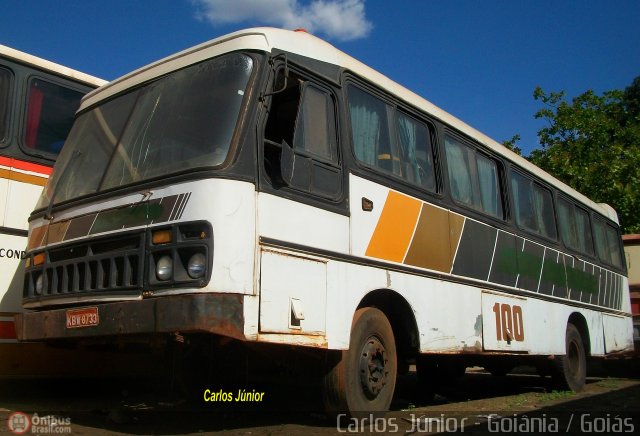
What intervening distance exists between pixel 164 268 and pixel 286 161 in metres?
1.12

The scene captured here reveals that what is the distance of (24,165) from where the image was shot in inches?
255

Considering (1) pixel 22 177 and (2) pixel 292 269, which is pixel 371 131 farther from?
(1) pixel 22 177

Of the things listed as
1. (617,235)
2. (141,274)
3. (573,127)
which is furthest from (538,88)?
(141,274)

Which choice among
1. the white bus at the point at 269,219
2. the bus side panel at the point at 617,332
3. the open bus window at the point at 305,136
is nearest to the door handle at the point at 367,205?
the white bus at the point at 269,219

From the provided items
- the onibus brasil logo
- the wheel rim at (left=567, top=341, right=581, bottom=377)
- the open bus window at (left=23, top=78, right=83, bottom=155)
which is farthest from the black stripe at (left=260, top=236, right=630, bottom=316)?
the open bus window at (left=23, top=78, right=83, bottom=155)

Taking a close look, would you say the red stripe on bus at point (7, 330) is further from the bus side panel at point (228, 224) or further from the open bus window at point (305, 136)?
the open bus window at point (305, 136)

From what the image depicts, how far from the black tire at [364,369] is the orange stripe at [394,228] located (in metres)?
0.52

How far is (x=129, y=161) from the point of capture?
16.5 ft

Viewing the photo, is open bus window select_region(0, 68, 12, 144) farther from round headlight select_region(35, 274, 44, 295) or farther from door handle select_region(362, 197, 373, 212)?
door handle select_region(362, 197, 373, 212)

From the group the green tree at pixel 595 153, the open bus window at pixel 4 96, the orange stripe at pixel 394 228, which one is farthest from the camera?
the green tree at pixel 595 153

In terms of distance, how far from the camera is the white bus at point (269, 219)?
4.30m

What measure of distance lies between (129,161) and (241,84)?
1.11 meters

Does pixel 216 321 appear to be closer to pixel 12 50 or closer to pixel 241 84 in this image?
pixel 241 84

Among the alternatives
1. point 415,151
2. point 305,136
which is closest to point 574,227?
point 415,151
